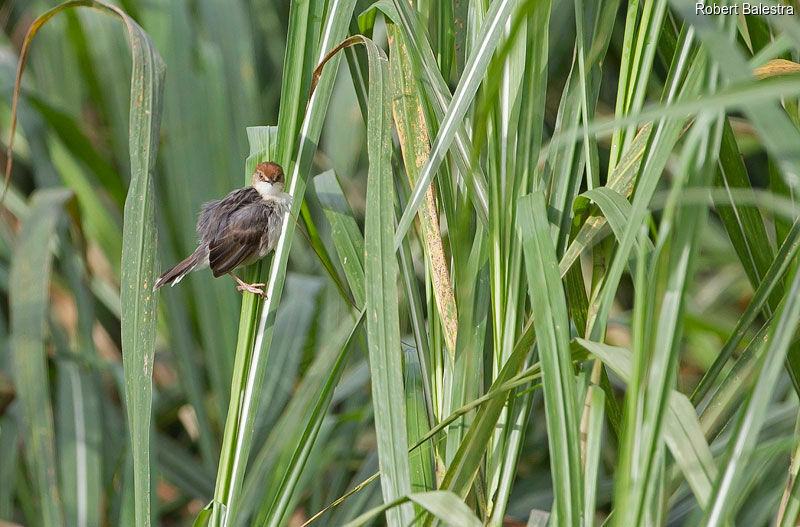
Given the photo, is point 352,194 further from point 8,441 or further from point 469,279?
point 469,279

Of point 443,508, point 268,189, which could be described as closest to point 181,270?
point 268,189

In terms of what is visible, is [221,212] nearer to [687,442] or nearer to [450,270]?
[450,270]

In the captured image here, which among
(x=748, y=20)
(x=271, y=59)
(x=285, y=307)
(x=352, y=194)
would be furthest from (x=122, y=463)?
(x=748, y=20)

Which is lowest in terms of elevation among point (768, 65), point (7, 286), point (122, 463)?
point (122, 463)

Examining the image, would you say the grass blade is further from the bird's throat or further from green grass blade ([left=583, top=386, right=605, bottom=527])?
the bird's throat

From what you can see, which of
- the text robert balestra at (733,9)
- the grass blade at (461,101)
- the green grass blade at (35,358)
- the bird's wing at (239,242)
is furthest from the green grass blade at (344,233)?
the green grass blade at (35,358)

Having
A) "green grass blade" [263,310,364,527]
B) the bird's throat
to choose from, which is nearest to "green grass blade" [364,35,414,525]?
"green grass blade" [263,310,364,527]

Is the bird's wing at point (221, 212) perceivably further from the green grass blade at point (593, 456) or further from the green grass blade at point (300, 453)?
the green grass blade at point (593, 456)
